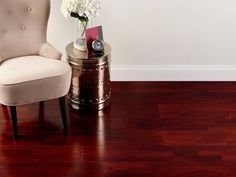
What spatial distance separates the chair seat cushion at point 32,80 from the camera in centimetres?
243

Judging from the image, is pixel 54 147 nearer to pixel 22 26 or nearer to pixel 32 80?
pixel 32 80

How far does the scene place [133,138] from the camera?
265 centimetres

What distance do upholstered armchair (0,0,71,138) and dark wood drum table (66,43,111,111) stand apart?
0.15 meters

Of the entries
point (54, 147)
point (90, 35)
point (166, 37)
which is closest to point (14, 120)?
point (54, 147)

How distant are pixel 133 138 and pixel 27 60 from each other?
92 centimetres

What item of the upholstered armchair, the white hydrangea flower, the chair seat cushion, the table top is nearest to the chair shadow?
the upholstered armchair

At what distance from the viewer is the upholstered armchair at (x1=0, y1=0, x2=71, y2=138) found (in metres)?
2.45

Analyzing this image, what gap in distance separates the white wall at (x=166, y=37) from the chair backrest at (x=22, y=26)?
275 millimetres

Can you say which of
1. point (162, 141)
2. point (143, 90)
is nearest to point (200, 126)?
point (162, 141)

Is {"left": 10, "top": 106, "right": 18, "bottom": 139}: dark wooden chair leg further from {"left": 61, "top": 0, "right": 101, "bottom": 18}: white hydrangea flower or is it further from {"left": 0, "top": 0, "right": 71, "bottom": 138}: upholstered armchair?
{"left": 61, "top": 0, "right": 101, "bottom": 18}: white hydrangea flower

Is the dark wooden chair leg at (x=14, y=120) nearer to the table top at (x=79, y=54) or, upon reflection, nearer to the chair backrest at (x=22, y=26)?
the chair backrest at (x=22, y=26)

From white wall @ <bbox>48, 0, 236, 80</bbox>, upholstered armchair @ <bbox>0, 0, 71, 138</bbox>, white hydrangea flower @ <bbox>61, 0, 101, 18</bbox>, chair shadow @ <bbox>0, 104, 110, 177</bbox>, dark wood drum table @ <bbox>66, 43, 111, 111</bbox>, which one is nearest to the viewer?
chair shadow @ <bbox>0, 104, 110, 177</bbox>

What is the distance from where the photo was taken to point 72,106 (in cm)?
299

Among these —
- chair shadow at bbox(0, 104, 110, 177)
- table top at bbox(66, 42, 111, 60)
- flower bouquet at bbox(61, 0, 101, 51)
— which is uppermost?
flower bouquet at bbox(61, 0, 101, 51)
